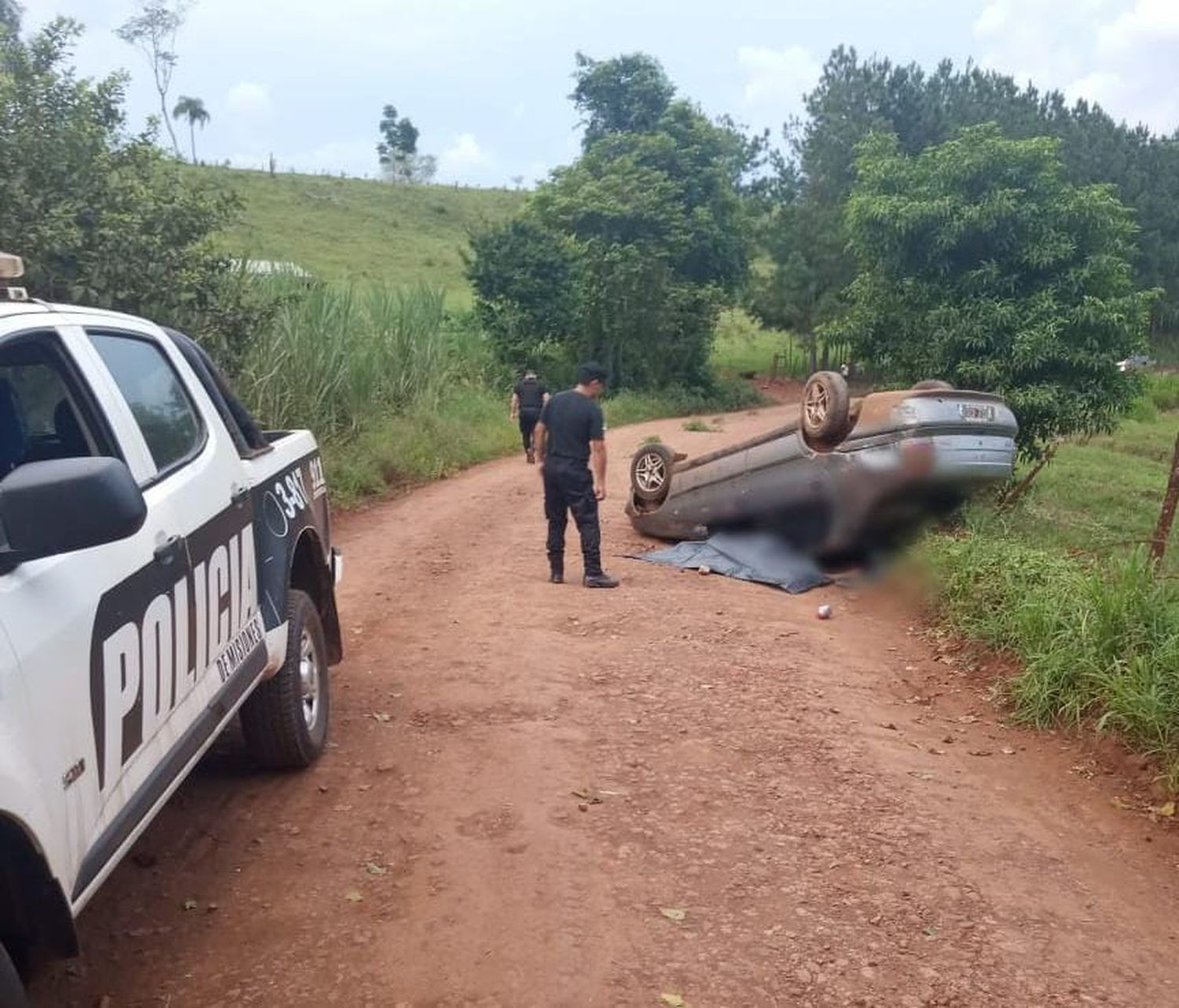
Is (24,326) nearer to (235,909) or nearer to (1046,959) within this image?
(235,909)

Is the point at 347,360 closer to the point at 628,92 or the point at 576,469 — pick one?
the point at 576,469

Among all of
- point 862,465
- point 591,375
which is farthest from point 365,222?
point 862,465

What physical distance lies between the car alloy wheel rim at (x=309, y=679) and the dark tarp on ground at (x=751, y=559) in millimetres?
4640

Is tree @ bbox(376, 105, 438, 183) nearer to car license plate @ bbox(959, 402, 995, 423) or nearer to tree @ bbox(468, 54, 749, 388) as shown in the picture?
tree @ bbox(468, 54, 749, 388)

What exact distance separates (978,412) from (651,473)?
335 cm

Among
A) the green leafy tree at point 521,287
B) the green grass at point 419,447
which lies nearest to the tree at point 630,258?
the green leafy tree at point 521,287

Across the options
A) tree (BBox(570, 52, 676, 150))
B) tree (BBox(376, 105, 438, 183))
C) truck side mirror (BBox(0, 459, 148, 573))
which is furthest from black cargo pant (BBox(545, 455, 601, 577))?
tree (BBox(376, 105, 438, 183))

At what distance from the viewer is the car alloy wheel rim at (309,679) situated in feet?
15.1

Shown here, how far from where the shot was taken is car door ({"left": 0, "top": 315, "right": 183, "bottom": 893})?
231 centimetres

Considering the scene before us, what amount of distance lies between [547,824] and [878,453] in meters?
4.86

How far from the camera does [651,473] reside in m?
10.7

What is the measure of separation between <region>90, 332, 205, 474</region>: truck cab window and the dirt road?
56.5 inches

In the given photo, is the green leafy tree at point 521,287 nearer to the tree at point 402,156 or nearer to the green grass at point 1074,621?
the green grass at point 1074,621

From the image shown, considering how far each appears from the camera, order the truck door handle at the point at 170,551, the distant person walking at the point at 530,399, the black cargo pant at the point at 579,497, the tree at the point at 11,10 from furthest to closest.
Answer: the tree at the point at 11,10 < the distant person walking at the point at 530,399 < the black cargo pant at the point at 579,497 < the truck door handle at the point at 170,551
